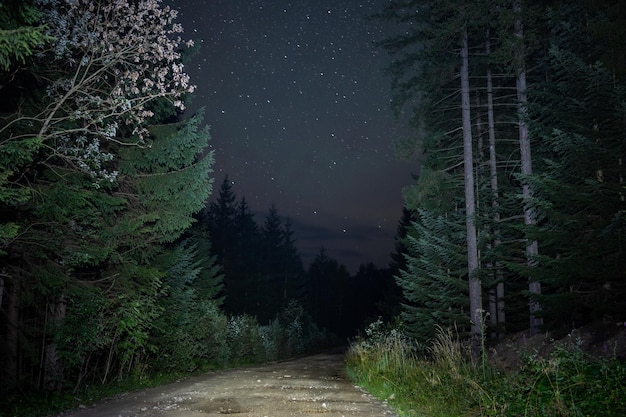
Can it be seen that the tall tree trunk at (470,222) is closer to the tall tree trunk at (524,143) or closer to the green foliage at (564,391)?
the tall tree trunk at (524,143)

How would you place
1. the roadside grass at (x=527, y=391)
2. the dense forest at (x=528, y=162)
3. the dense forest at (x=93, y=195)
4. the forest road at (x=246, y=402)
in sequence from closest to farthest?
the roadside grass at (x=527, y=391) → the forest road at (x=246, y=402) → the dense forest at (x=93, y=195) → the dense forest at (x=528, y=162)

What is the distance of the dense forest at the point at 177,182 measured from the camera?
8.61 m

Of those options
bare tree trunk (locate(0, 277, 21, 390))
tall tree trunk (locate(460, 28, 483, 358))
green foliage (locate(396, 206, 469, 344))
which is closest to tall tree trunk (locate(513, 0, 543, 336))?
tall tree trunk (locate(460, 28, 483, 358))

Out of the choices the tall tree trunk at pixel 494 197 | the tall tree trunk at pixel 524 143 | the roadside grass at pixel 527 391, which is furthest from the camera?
the tall tree trunk at pixel 494 197

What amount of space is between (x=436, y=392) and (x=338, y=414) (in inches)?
72.5

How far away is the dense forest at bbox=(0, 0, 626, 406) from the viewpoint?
28.2 feet

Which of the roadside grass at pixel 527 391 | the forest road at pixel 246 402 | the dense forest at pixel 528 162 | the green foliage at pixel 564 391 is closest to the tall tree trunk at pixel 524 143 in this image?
the dense forest at pixel 528 162

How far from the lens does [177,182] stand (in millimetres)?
14188

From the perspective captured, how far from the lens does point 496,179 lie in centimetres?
1777

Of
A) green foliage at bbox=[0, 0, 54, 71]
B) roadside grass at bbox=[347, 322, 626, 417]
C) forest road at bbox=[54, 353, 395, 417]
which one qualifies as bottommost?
forest road at bbox=[54, 353, 395, 417]

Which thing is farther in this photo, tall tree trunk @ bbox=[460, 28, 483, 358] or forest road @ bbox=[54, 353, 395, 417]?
tall tree trunk @ bbox=[460, 28, 483, 358]

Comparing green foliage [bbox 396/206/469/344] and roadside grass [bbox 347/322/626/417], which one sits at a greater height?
green foliage [bbox 396/206/469/344]

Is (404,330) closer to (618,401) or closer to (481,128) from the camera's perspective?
(481,128)

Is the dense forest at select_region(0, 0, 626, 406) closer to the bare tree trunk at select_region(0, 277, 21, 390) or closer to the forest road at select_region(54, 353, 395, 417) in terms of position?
the bare tree trunk at select_region(0, 277, 21, 390)
